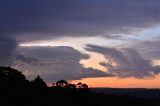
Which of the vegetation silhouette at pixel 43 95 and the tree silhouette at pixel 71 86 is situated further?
the tree silhouette at pixel 71 86

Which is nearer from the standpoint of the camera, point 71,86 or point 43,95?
point 43,95

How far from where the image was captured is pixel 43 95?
11000 cm

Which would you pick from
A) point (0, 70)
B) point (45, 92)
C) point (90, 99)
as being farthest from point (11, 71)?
point (90, 99)

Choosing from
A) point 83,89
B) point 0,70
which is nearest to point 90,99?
point 83,89

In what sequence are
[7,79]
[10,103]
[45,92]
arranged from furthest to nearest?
1. [7,79]
2. [45,92]
3. [10,103]

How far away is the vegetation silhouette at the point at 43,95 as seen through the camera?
10275 cm

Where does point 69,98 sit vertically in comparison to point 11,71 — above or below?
below

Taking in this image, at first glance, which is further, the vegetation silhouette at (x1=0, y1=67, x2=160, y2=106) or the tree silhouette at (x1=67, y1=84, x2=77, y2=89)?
the tree silhouette at (x1=67, y1=84, x2=77, y2=89)

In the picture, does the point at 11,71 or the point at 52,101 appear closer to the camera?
the point at 52,101

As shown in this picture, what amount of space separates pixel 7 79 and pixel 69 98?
21197 millimetres

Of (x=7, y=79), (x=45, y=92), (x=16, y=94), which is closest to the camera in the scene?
(x=16, y=94)

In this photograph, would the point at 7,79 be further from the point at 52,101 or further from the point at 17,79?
the point at 52,101

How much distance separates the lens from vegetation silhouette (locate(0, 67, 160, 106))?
337 feet

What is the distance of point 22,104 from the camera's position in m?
100
